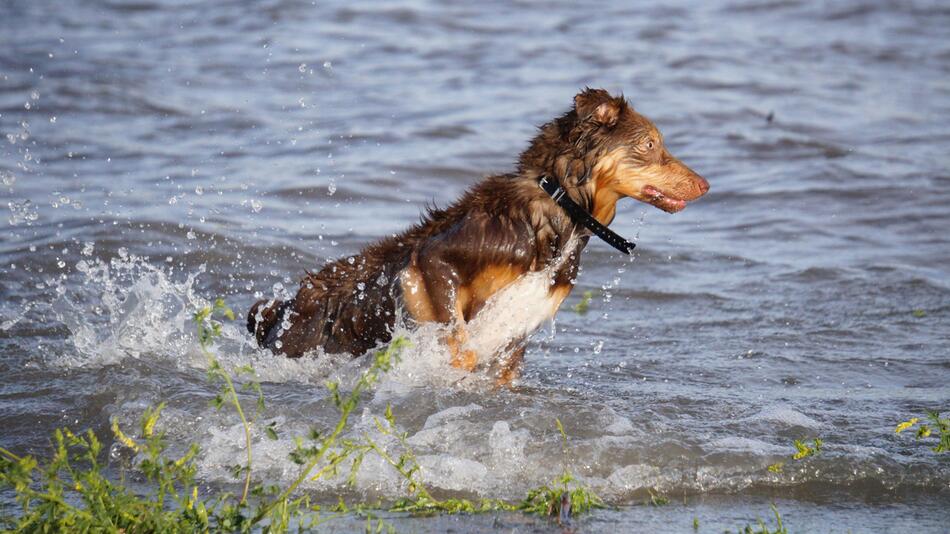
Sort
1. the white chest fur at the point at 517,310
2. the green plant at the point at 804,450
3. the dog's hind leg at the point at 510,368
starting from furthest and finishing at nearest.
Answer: the dog's hind leg at the point at 510,368
the white chest fur at the point at 517,310
the green plant at the point at 804,450

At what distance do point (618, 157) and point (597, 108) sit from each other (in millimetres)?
282

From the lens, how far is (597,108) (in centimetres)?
626

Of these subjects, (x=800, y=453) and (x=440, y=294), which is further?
(x=440, y=294)

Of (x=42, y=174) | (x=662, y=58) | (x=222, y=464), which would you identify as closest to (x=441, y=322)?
(x=222, y=464)

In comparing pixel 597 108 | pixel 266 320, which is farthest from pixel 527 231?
pixel 266 320

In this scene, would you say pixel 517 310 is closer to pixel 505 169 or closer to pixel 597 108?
pixel 597 108

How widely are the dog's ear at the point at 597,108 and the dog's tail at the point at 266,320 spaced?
2.09 m

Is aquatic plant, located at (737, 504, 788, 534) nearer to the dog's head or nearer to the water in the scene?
the water

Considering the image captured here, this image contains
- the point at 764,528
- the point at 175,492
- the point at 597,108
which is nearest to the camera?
the point at 175,492

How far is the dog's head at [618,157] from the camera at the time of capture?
6.29 metres

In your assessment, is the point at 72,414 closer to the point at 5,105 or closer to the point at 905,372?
the point at 905,372

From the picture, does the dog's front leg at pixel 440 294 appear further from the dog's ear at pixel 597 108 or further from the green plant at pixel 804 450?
the green plant at pixel 804 450

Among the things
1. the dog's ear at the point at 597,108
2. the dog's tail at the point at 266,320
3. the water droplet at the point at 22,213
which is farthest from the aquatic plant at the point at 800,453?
the water droplet at the point at 22,213

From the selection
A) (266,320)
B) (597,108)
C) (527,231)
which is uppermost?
(597,108)
